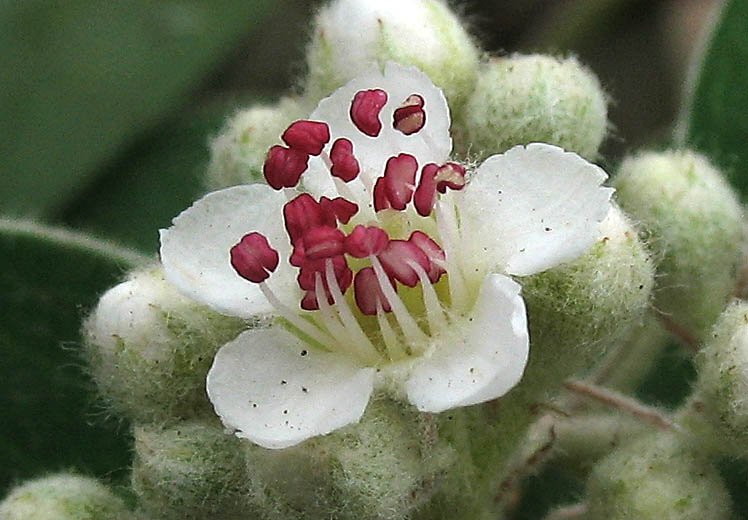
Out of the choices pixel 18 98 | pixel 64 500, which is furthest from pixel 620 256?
pixel 18 98

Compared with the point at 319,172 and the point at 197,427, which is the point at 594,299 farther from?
the point at 197,427

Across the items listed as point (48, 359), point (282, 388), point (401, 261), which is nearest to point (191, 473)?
point (282, 388)

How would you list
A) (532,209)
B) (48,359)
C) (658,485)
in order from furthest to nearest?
1. (48,359)
2. (658,485)
3. (532,209)

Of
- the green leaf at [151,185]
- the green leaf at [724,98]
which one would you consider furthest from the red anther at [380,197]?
the green leaf at [151,185]

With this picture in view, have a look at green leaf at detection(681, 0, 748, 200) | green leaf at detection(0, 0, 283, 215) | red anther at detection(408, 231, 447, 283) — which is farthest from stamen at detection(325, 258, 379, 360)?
green leaf at detection(0, 0, 283, 215)

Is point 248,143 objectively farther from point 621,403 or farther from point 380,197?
point 621,403

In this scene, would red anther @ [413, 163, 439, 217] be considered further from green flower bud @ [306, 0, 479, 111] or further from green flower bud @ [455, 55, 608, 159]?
green flower bud @ [306, 0, 479, 111]

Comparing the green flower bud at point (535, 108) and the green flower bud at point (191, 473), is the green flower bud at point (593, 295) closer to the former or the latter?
the green flower bud at point (535, 108)
